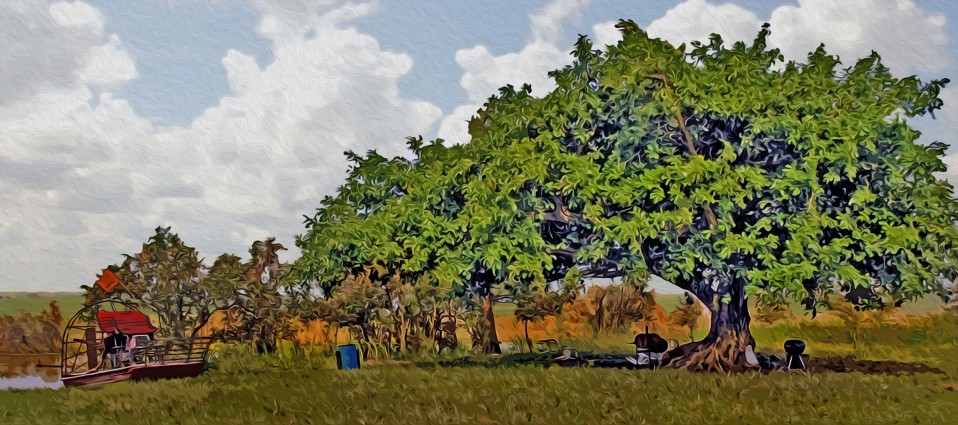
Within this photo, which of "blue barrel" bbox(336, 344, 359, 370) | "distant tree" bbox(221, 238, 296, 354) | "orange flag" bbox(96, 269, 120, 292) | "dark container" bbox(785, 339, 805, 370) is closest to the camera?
"dark container" bbox(785, 339, 805, 370)

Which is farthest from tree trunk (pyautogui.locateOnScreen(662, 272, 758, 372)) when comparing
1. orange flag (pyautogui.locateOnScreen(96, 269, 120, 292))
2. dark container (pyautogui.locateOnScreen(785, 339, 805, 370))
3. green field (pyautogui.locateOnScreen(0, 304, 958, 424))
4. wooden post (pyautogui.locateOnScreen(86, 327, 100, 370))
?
wooden post (pyautogui.locateOnScreen(86, 327, 100, 370))

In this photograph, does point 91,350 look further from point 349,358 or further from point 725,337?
point 725,337

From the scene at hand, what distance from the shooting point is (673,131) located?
79.0 feet

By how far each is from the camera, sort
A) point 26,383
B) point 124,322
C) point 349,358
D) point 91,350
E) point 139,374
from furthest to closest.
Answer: point 26,383 → point 349,358 → point 124,322 → point 91,350 → point 139,374

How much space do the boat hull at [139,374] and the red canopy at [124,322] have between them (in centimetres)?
128

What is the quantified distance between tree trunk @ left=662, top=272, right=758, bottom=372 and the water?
18.1 meters

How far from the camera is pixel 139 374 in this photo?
25.5 metres

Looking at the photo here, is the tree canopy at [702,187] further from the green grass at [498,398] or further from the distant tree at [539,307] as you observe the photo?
the distant tree at [539,307]

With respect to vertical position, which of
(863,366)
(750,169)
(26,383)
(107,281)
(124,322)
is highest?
(750,169)

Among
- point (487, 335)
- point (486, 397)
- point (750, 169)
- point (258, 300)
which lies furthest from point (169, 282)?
point (750, 169)

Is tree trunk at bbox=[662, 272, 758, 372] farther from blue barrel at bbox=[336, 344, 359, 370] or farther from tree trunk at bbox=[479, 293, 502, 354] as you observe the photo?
blue barrel at bbox=[336, 344, 359, 370]

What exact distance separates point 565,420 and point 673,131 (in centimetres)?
1013

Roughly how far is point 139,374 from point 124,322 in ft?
6.05

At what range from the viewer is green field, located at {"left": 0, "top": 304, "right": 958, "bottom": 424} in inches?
679
